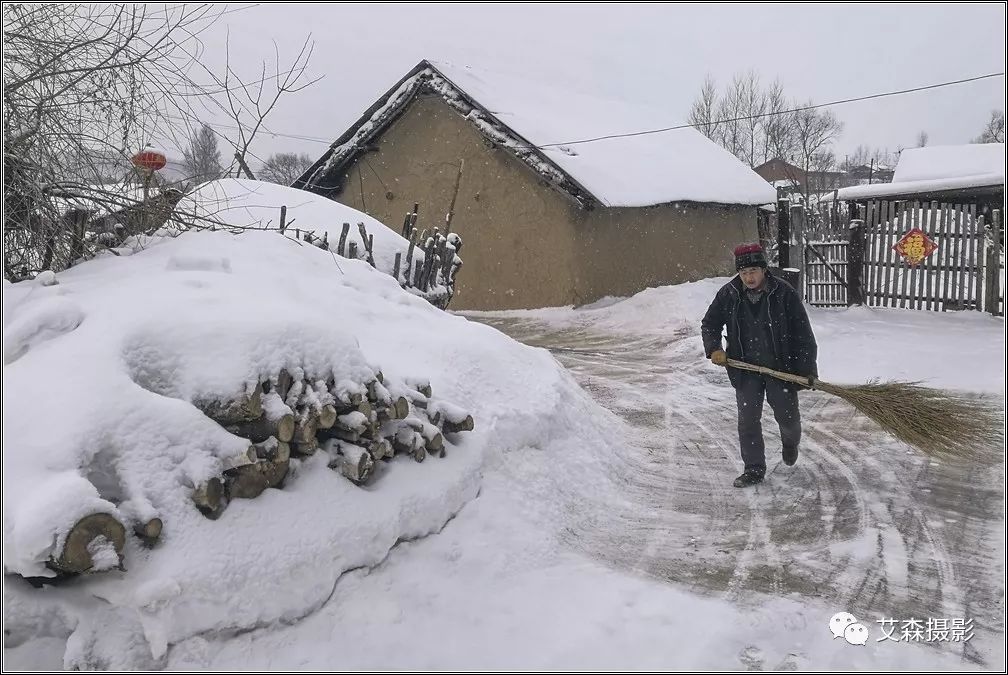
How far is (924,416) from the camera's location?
4.57 meters

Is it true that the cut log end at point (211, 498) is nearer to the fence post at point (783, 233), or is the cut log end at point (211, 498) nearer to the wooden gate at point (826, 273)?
the fence post at point (783, 233)

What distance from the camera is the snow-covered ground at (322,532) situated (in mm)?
2777

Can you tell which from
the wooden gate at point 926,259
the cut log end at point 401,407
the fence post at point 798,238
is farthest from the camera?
the fence post at point 798,238

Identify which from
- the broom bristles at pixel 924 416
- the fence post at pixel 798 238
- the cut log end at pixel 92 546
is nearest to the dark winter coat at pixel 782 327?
the broom bristles at pixel 924 416

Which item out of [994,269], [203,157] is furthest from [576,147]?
[203,157]

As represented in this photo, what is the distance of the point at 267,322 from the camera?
3648 mm

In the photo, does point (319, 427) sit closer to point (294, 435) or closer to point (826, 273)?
point (294, 435)

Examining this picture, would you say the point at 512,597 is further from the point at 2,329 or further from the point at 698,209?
the point at 698,209

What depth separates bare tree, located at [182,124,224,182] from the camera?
16.6 feet

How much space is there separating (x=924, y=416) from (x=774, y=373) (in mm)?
919

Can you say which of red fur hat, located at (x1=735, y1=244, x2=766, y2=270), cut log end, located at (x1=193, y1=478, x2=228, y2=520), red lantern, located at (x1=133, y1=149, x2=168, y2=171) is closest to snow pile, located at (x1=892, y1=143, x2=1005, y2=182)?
red fur hat, located at (x1=735, y1=244, x2=766, y2=270)

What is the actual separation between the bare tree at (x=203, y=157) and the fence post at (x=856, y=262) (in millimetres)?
9797

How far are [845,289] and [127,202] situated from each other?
1089 cm

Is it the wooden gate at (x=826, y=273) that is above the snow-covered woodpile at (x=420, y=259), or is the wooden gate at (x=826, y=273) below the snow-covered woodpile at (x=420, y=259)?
below
